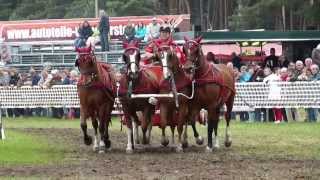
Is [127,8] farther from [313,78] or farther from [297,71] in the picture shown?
[313,78]

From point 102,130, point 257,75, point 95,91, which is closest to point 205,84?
point 95,91

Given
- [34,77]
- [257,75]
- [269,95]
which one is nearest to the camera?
[269,95]

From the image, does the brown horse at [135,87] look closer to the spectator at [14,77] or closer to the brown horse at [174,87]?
the brown horse at [174,87]

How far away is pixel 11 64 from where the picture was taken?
37188 millimetres

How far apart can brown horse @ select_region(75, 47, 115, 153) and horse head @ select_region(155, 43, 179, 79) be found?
1155 millimetres

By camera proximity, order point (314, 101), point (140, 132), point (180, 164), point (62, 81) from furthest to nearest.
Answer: point (62, 81)
point (314, 101)
point (140, 132)
point (180, 164)

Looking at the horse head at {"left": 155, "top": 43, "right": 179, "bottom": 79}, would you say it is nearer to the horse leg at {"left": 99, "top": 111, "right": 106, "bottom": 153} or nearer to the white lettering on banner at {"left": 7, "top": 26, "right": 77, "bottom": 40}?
the horse leg at {"left": 99, "top": 111, "right": 106, "bottom": 153}

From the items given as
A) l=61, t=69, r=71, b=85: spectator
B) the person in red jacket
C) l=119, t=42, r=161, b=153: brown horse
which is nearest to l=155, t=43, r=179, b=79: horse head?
the person in red jacket

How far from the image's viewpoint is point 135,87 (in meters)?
17.5

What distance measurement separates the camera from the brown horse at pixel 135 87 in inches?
680

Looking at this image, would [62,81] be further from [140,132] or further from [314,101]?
[140,132]

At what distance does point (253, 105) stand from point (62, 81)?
25.8 feet

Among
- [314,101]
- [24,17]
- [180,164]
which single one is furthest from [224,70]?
[24,17]

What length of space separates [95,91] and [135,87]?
794 mm
